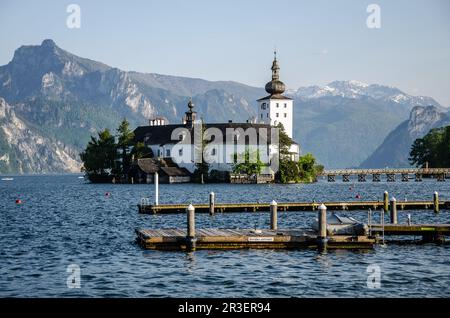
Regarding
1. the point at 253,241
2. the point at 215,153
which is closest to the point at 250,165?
the point at 215,153

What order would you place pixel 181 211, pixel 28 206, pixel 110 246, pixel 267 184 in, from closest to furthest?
pixel 110 246 < pixel 181 211 < pixel 28 206 < pixel 267 184

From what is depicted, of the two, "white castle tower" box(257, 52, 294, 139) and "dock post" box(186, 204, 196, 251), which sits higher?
"white castle tower" box(257, 52, 294, 139)

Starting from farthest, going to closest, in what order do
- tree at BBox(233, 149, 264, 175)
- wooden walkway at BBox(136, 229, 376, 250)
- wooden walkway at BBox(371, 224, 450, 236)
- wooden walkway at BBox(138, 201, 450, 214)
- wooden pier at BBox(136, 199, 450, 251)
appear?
tree at BBox(233, 149, 264, 175)
wooden walkway at BBox(138, 201, 450, 214)
wooden walkway at BBox(371, 224, 450, 236)
wooden walkway at BBox(136, 229, 376, 250)
wooden pier at BBox(136, 199, 450, 251)

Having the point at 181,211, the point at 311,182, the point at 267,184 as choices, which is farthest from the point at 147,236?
the point at 311,182

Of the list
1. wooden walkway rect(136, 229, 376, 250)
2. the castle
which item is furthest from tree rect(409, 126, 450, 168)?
wooden walkway rect(136, 229, 376, 250)

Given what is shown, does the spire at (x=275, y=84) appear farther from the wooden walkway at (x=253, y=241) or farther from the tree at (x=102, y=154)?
the wooden walkway at (x=253, y=241)

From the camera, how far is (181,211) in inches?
2771

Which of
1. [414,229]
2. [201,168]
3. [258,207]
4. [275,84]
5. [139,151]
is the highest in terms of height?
[275,84]

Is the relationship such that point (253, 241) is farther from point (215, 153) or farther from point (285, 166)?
point (215, 153)

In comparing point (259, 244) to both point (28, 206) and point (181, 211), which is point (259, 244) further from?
point (28, 206)

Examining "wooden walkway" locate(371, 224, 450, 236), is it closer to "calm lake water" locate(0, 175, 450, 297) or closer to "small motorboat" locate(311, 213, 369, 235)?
"calm lake water" locate(0, 175, 450, 297)

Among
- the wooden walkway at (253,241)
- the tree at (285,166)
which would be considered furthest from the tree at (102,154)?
the wooden walkway at (253,241)
